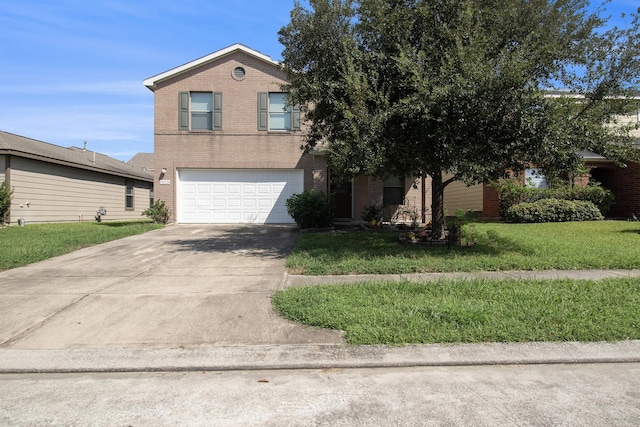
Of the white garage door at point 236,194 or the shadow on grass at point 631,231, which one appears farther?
the white garage door at point 236,194

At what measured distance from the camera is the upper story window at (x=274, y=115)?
16.4 meters

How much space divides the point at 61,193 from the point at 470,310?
730 inches

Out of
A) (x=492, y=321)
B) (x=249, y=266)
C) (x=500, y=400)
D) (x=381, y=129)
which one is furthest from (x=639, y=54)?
(x=249, y=266)

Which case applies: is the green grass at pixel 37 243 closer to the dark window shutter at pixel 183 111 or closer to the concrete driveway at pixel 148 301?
the concrete driveway at pixel 148 301

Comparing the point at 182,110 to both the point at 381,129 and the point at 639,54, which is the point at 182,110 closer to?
the point at 381,129

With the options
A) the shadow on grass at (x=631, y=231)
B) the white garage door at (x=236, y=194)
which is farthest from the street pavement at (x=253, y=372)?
the white garage door at (x=236, y=194)

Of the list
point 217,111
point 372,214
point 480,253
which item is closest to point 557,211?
point 372,214

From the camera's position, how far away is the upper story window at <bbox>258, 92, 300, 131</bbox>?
16438 millimetres

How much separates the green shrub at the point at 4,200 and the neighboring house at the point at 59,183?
224mm

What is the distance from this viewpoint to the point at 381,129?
24.6 ft

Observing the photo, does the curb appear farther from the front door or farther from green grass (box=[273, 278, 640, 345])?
the front door

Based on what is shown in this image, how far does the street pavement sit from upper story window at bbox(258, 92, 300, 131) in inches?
451

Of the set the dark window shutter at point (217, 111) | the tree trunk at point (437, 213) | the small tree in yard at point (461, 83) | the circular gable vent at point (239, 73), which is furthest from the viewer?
the circular gable vent at point (239, 73)

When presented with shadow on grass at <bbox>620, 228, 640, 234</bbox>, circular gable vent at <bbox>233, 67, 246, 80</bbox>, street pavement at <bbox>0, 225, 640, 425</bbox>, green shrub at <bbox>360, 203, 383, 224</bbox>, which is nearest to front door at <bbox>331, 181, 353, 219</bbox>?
green shrub at <bbox>360, 203, 383, 224</bbox>
